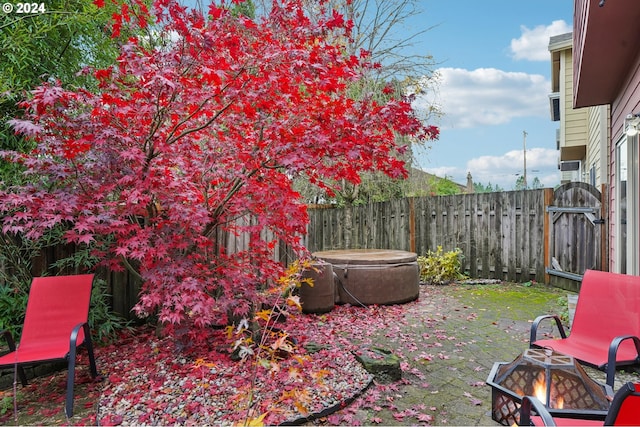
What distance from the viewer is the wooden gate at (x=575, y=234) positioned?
18.3 feet

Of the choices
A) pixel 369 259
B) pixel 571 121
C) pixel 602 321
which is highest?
pixel 571 121

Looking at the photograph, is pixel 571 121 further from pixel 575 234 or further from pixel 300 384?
pixel 300 384

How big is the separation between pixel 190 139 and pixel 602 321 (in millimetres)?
3504

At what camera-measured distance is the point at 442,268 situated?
279 inches

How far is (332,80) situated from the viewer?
2893 mm

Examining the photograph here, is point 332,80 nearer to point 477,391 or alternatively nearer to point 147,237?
point 147,237

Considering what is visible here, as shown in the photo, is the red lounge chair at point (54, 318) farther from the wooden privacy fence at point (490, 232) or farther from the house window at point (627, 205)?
the house window at point (627, 205)

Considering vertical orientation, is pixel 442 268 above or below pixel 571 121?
below

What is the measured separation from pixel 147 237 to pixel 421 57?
8.19 metres

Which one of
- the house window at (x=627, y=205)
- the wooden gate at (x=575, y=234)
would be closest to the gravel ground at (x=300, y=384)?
the house window at (x=627, y=205)

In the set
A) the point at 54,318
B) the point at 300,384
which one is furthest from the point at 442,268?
the point at 54,318

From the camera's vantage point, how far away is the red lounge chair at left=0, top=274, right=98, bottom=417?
9.46ft

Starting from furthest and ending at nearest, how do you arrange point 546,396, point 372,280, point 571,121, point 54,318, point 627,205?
point 571,121 < point 372,280 < point 627,205 < point 54,318 < point 546,396

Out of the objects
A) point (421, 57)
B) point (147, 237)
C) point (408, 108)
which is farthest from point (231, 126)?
point (421, 57)
